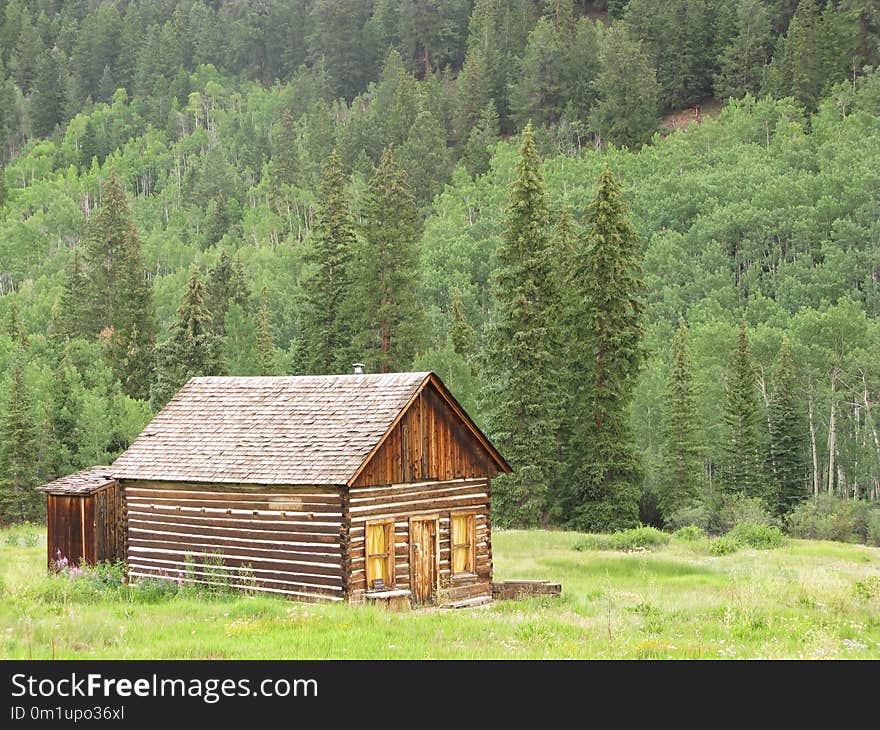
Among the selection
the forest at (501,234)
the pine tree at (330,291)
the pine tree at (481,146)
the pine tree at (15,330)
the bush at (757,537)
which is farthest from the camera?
the pine tree at (481,146)

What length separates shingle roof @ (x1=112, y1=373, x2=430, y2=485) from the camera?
24.7m

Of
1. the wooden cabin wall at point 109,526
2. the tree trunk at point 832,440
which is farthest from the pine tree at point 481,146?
the wooden cabin wall at point 109,526

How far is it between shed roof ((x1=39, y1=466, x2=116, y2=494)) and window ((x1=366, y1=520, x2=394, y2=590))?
8.06 m

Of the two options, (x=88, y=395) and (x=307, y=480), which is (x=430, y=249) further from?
(x=307, y=480)

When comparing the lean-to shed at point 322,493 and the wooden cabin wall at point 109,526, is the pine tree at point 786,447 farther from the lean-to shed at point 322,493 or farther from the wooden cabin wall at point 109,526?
the wooden cabin wall at point 109,526

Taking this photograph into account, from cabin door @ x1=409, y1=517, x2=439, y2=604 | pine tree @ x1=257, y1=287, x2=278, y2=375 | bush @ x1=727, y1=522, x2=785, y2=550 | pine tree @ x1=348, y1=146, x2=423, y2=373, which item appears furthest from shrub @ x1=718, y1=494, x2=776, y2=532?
pine tree @ x1=257, y1=287, x2=278, y2=375

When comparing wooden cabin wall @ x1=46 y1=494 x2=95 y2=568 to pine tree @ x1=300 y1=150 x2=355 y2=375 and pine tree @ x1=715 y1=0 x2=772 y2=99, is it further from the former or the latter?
pine tree @ x1=715 y1=0 x2=772 y2=99

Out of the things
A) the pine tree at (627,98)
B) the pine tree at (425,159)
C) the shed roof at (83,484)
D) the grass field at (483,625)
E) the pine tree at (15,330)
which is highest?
the pine tree at (627,98)

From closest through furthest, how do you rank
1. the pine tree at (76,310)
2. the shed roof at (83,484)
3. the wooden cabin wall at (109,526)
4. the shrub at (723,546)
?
1. the shed roof at (83,484)
2. the wooden cabin wall at (109,526)
3. the shrub at (723,546)
4. the pine tree at (76,310)

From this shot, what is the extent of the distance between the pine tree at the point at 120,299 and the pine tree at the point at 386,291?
67.0ft

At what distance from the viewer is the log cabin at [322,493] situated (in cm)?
2417

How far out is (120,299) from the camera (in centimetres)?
7381

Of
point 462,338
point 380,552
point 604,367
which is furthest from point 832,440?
point 380,552

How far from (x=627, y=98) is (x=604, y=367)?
88.3 m
